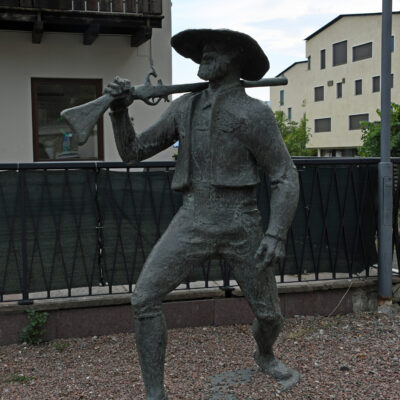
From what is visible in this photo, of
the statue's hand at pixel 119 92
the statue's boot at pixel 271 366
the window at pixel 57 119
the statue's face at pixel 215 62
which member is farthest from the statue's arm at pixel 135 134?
the window at pixel 57 119

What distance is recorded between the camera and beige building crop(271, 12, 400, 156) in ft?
108

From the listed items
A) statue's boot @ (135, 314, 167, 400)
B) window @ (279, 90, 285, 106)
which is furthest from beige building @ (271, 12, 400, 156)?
statue's boot @ (135, 314, 167, 400)

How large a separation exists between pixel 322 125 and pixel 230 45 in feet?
121

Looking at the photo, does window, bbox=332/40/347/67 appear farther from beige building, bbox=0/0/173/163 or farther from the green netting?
the green netting

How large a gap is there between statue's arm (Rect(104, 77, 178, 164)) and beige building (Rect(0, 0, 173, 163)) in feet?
24.1

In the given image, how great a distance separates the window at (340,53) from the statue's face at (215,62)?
34272 millimetres

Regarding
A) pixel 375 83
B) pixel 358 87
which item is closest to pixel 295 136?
pixel 358 87

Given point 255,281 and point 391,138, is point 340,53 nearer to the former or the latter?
point 391,138

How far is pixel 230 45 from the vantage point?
3.22 metres

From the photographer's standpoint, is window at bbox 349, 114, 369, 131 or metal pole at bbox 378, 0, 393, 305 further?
window at bbox 349, 114, 369, 131

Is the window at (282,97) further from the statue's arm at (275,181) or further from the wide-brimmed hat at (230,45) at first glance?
the statue's arm at (275,181)

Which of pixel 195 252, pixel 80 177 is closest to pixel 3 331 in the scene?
pixel 80 177

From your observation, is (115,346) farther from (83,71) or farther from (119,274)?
(83,71)

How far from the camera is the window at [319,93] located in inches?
1523
